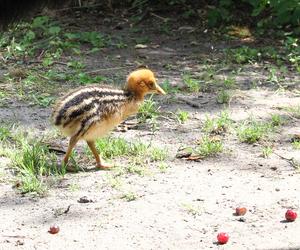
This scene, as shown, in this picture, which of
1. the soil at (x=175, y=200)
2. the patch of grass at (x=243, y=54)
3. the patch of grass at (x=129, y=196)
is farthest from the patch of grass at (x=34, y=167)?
the patch of grass at (x=243, y=54)

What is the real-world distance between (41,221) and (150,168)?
95 centimetres

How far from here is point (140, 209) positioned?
13.7 feet

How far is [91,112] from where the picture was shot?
4.65 metres

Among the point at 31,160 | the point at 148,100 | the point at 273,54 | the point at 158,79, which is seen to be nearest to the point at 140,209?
the point at 31,160

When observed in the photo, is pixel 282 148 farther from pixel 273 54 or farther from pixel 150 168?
pixel 273 54

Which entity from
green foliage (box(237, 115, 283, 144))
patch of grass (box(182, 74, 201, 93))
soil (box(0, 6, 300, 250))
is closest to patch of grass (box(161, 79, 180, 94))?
patch of grass (box(182, 74, 201, 93))

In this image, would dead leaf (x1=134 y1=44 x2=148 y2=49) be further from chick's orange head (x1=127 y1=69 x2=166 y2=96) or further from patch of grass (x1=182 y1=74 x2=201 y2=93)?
chick's orange head (x1=127 y1=69 x2=166 y2=96)

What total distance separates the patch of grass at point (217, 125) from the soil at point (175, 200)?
8 centimetres

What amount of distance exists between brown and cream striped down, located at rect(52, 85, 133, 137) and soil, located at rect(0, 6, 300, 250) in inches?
12.6

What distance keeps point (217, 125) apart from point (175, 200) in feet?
4.11

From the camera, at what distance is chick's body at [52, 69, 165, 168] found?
15.2 ft

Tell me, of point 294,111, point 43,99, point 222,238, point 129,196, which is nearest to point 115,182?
point 129,196

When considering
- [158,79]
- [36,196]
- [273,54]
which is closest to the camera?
[36,196]

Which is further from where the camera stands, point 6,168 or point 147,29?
point 147,29
